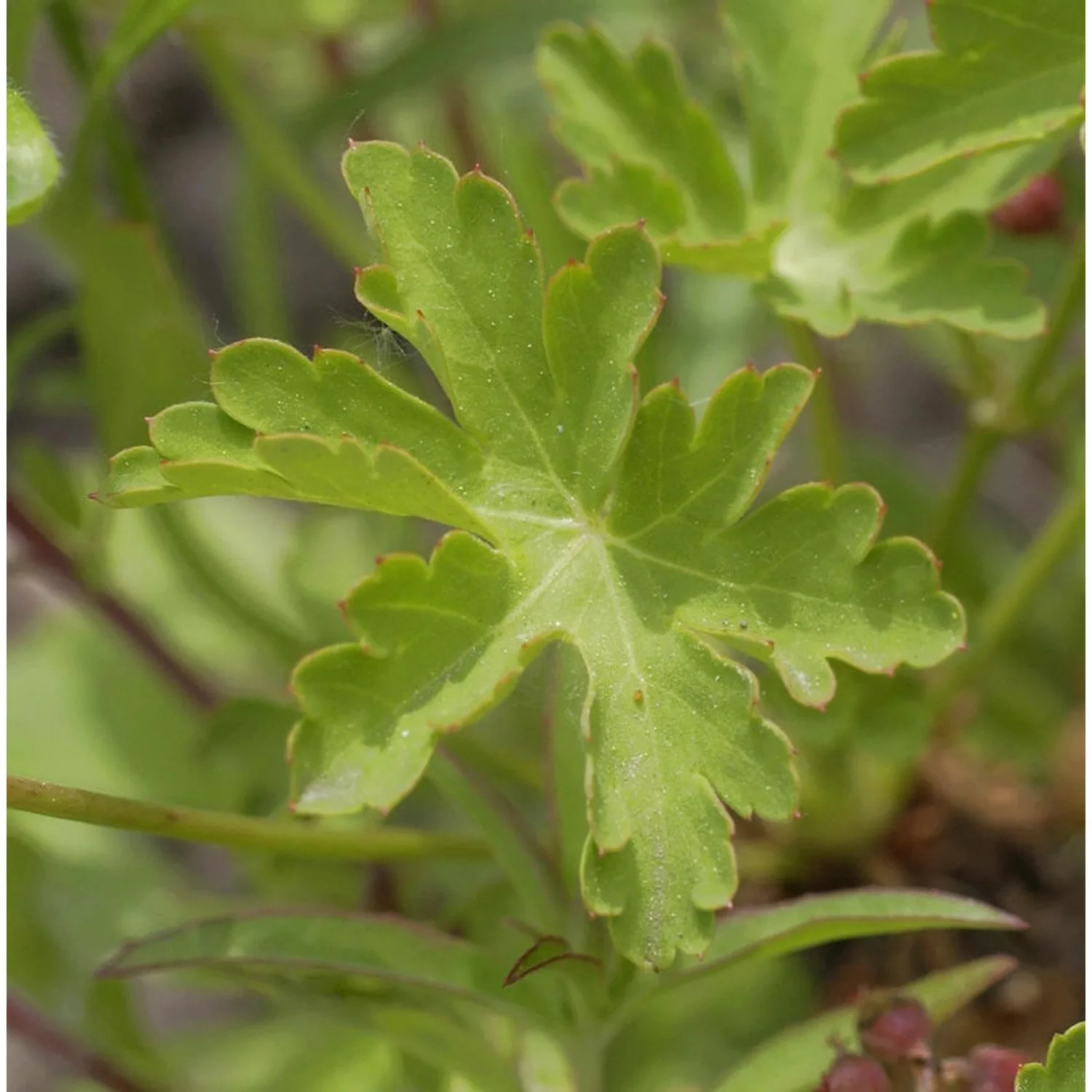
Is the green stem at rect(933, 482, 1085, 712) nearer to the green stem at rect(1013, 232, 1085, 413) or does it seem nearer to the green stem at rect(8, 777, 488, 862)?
the green stem at rect(1013, 232, 1085, 413)

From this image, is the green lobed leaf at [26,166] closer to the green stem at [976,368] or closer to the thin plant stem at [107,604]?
the thin plant stem at [107,604]

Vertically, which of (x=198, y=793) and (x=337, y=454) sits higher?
(x=337, y=454)

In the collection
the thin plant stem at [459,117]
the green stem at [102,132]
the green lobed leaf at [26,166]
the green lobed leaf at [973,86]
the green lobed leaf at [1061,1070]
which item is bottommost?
the green lobed leaf at [1061,1070]

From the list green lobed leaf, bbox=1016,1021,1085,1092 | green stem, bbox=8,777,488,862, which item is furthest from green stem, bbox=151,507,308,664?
green lobed leaf, bbox=1016,1021,1085,1092

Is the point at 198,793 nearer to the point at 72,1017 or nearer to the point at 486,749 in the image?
the point at 72,1017

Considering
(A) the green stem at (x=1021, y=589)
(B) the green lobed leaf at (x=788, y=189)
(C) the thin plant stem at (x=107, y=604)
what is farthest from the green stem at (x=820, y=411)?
(C) the thin plant stem at (x=107, y=604)

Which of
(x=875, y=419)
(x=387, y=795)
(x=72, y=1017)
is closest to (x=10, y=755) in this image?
(x=72, y=1017)
